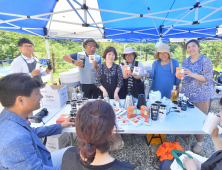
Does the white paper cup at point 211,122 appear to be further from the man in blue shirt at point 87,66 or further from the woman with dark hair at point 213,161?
the man in blue shirt at point 87,66

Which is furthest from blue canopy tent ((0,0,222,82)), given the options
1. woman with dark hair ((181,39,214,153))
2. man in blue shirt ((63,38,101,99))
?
woman with dark hair ((181,39,214,153))

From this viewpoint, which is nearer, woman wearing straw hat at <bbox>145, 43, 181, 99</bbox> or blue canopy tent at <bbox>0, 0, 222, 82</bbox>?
woman wearing straw hat at <bbox>145, 43, 181, 99</bbox>

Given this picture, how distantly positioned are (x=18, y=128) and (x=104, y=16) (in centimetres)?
381

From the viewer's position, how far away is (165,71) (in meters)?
2.47

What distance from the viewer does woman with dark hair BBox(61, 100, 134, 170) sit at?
2.27 ft

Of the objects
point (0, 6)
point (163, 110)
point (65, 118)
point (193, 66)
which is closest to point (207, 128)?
point (163, 110)

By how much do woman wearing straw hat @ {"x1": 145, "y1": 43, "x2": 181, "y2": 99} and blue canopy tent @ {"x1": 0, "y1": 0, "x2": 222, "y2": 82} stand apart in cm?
85

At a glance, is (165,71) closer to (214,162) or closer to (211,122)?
(211,122)

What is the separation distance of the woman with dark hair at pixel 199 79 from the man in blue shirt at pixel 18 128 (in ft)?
7.75

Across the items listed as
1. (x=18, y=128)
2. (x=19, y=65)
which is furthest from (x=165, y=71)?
(x=19, y=65)

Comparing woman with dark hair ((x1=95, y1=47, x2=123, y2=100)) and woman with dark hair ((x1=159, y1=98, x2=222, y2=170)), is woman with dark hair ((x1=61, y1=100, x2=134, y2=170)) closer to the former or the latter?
woman with dark hair ((x1=159, y1=98, x2=222, y2=170))

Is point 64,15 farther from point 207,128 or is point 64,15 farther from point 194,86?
point 207,128

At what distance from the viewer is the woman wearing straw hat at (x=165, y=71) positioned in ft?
8.07

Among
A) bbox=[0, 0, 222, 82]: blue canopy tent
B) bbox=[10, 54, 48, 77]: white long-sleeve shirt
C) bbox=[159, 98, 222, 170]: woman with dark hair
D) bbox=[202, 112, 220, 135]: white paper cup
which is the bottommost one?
bbox=[159, 98, 222, 170]: woman with dark hair
